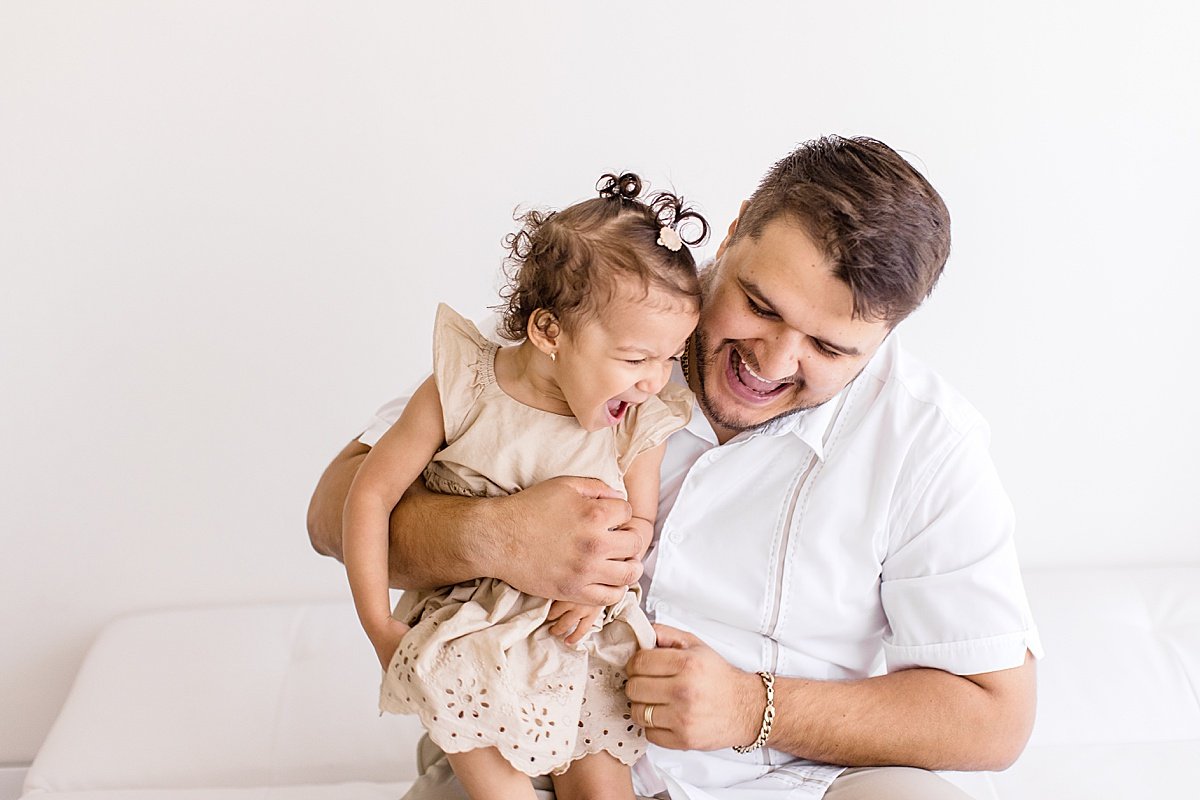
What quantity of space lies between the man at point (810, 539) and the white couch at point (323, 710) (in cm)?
48

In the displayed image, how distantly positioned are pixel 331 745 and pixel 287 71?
1337 millimetres

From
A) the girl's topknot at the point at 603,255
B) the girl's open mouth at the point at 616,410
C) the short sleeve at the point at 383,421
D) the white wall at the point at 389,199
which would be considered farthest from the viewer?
the white wall at the point at 389,199

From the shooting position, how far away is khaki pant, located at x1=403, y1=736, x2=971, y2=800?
1646 mm

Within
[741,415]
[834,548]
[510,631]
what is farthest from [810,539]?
[510,631]

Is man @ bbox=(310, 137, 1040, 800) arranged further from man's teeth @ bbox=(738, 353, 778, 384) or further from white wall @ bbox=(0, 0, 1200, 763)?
white wall @ bbox=(0, 0, 1200, 763)

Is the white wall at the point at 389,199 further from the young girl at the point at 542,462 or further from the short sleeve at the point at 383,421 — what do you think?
the young girl at the point at 542,462

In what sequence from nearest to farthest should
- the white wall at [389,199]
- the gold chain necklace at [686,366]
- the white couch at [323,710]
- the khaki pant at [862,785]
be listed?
the khaki pant at [862,785]
the gold chain necklace at [686,366]
the white couch at [323,710]
the white wall at [389,199]

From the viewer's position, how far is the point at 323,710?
2.31 m

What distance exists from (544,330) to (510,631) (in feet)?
1.32

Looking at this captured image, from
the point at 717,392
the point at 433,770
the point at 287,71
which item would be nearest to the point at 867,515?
the point at 717,392

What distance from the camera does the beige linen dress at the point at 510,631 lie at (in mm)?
1505

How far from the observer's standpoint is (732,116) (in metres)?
2.38

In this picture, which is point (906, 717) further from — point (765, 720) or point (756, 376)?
point (756, 376)

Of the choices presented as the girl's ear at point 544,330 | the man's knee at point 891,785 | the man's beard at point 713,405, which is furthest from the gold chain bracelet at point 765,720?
the girl's ear at point 544,330
